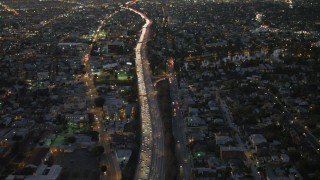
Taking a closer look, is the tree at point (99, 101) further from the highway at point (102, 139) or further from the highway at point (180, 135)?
the highway at point (180, 135)

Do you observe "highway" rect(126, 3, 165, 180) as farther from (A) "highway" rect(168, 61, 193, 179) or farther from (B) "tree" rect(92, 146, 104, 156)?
(B) "tree" rect(92, 146, 104, 156)

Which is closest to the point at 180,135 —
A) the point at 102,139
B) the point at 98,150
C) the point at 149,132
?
the point at 149,132

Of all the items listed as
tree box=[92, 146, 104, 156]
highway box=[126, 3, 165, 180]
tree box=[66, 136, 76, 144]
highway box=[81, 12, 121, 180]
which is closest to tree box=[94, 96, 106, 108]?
highway box=[81, 12, 121, 180]

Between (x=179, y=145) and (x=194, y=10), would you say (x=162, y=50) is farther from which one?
(x=194, y=10)

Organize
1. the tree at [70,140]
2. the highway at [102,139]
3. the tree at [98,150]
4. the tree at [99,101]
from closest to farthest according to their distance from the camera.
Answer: the highway at [102,139] → the tree at [98,150] → the tree at [70,140] → the tree at [99,101]

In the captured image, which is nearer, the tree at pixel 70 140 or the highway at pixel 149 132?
the highway at pixel 149 132

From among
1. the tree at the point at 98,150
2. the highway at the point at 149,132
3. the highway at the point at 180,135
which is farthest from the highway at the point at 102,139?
the highway at the point at 180,135

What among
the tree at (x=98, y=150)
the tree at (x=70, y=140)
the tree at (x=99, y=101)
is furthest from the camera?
the tree at (x=99, y=101)

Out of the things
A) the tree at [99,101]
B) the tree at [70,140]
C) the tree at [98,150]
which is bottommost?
the tree at [99,101]
